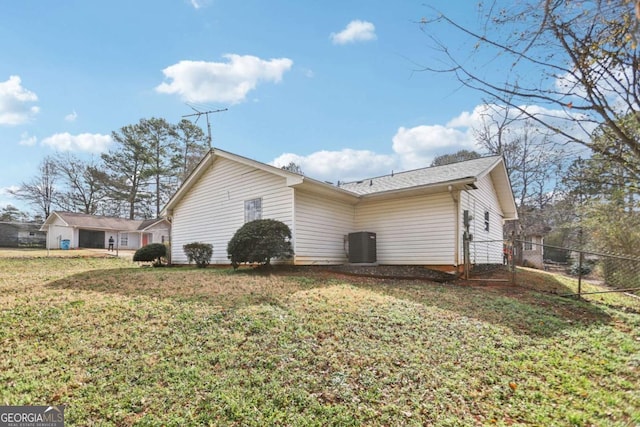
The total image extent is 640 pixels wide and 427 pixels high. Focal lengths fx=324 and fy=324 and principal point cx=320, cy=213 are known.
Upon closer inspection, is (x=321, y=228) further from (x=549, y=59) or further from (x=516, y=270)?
(x=516, y=270)

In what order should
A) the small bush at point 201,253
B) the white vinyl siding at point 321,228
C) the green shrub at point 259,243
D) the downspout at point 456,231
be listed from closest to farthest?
the green shrub at point 259,243 < the downspout at point 456,231 < the white vinyl siding at point 321,228 < the small bush at point 201,253

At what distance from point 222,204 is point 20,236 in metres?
26.9

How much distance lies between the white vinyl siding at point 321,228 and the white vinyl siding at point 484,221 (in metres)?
4.09

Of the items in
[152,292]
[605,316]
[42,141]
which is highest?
[42,141]

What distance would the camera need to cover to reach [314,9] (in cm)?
698

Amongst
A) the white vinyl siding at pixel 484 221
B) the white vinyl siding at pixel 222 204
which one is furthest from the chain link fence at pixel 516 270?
the white vinyl siding at pixel 222 204

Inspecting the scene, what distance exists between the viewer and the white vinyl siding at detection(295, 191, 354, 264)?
33.9ft

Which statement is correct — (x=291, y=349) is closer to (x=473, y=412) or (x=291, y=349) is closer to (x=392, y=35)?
(x=473, y=412)

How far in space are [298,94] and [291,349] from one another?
1010 centimetres

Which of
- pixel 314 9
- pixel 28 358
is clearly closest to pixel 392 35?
pixel 314 9

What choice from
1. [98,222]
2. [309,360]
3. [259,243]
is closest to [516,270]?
[259,243]

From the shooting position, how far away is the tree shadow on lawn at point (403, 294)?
5812mm

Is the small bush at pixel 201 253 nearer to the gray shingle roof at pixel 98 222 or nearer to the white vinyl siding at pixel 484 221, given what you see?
the white vinyl siding at pixel 484 221

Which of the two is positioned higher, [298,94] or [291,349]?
[298,94]
